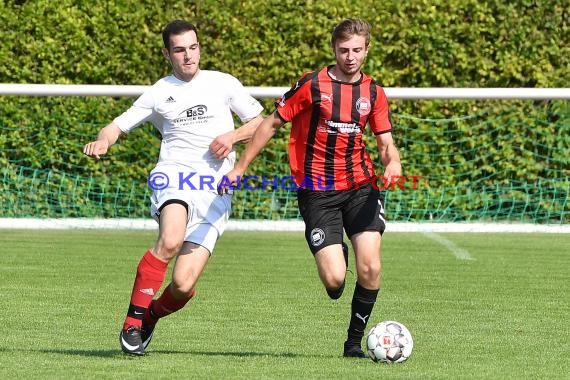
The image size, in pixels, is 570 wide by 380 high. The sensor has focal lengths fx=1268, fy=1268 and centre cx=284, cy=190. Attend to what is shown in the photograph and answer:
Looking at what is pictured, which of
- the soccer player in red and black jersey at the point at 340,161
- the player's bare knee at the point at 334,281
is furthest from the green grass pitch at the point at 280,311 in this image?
the soccer player in red and black jersey at the point at 340,161

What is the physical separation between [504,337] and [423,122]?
7521mm

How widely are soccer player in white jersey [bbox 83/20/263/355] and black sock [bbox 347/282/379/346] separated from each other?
33.9 inches

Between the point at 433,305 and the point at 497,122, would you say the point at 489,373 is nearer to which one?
the point at 433,305

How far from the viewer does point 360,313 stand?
23.1ft

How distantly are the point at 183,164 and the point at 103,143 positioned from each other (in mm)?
475

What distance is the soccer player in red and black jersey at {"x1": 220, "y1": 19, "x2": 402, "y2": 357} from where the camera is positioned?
22.8 feet

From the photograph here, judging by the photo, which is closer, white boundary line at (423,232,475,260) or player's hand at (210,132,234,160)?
player's hand at (210,132,234,160)

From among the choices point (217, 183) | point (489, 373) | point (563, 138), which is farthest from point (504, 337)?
point (563, 138)

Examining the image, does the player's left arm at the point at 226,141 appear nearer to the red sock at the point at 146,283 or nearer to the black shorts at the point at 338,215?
the black shorts at the point at 338,215

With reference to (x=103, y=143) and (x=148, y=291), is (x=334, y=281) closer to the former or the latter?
(x=148, y=291)

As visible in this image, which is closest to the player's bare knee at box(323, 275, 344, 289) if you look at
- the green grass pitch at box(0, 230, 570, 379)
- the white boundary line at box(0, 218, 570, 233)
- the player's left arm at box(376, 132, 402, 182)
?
the green grass pitch at box(0, 230, 570, 379)

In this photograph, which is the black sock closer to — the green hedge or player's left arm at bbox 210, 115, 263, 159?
player's left arm at bbox 210, 115, 263, 159

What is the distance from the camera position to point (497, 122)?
14.9 m

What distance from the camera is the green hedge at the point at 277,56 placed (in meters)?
14.7
